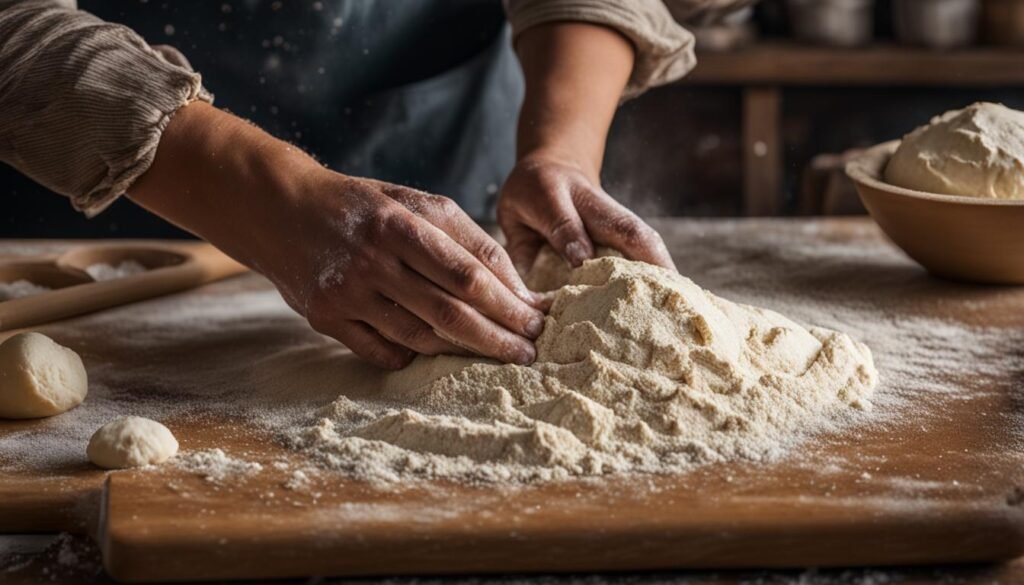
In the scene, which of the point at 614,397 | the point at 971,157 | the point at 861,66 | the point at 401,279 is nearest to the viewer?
the point at 614,397

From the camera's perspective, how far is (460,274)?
3.93 ft

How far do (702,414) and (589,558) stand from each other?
9.2 inches

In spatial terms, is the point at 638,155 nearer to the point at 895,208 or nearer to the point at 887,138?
the point at 887,138

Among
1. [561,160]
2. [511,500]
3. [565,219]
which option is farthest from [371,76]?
[511,500]

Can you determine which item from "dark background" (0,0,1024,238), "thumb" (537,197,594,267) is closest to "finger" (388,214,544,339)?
"thumb" (537,197,594,267)

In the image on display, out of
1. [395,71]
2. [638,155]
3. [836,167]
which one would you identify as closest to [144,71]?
[395,71]

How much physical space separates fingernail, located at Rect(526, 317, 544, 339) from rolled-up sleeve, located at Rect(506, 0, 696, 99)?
0.73m

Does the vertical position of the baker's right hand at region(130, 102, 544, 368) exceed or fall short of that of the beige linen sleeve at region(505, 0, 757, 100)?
it falls short

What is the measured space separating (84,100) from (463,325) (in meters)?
0.55

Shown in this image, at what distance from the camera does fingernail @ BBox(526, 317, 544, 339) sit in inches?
48.3

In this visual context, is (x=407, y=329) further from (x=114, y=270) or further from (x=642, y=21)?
(x=642, y=21)

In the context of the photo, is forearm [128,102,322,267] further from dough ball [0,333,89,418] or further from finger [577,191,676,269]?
finger [577,191,676,269]

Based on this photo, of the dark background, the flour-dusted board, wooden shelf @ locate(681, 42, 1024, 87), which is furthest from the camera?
the dark background

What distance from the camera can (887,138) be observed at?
375 cm
